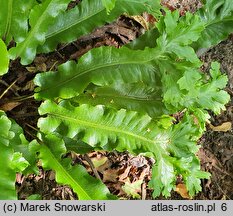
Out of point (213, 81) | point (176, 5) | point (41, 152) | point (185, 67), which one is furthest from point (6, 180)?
point (176, 5)

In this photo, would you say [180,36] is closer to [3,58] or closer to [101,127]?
[101,127]

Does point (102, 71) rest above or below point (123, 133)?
above

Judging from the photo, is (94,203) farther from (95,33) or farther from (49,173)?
(95,33)

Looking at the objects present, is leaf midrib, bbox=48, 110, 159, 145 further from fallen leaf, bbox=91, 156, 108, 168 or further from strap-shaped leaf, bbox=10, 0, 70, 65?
Result: fallen leaf, bbox=91, 156, 108, 168

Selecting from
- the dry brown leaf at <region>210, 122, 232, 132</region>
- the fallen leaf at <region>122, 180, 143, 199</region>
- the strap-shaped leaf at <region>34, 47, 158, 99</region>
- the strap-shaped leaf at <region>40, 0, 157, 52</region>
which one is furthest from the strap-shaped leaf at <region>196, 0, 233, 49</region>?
the fallen leaf at <region>122, 180, 143, 199</region>

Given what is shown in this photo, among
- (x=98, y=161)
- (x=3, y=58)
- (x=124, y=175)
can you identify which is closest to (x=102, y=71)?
(x=3, y=58)

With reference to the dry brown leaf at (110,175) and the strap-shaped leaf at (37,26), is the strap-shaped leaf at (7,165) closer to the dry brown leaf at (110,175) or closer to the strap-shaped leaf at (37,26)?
the strap-shaped leaf at (37,26)

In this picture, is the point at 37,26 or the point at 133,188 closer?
the point at 37,26
